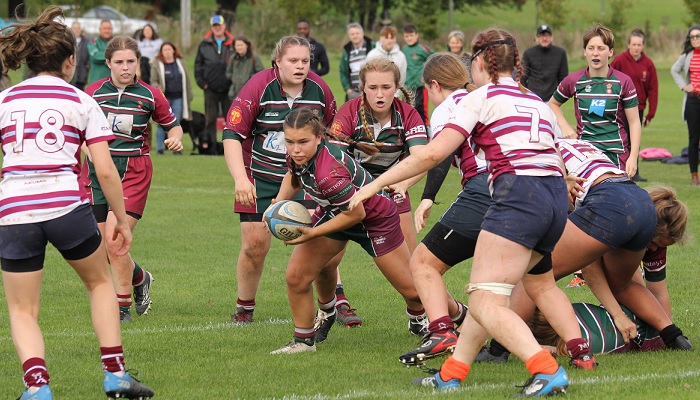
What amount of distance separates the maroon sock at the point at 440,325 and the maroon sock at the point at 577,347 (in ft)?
2.35

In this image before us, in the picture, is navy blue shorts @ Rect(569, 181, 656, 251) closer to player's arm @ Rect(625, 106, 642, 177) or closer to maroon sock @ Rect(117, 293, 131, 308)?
player's arm @ Rect(625, 106, 642, 177)

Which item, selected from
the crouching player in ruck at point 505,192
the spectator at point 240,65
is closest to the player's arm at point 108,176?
the crouching player in ruck at point 505,192

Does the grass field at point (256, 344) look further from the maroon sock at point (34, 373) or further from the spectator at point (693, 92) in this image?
the spectator at point (693, 92)

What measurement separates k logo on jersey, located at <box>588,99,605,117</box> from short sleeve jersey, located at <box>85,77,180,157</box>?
422cm

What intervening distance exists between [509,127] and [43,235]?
2.39 m

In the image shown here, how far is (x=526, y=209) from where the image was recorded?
17.5 ft

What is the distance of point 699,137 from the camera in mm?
15766

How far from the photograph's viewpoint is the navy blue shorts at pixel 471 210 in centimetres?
636

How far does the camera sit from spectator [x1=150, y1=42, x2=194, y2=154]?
19828 mm

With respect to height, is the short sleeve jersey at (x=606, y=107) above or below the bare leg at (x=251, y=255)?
above

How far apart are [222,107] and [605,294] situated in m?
15.2

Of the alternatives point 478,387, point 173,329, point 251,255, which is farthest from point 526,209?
point 173,329

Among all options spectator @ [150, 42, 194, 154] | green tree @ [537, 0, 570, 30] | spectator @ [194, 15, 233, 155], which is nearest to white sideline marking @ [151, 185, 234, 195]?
spectator @ [150, 42, 194, 154]

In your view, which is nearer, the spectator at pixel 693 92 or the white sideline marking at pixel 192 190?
the spectator at pixel 693 92
